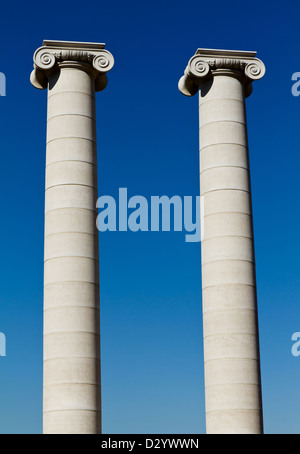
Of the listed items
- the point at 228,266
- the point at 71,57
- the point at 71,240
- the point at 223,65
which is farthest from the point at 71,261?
the point at 223,65

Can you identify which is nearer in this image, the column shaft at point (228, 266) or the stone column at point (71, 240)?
the stone column at point (71, 240)

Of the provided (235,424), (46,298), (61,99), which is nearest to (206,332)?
(235,424)

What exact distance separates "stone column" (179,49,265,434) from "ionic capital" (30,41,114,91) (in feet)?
35.5

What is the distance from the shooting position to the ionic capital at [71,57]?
111 meters

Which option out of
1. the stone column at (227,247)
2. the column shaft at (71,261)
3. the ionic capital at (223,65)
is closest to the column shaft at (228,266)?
the stone column at (227,247)

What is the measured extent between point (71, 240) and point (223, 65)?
2855 cm

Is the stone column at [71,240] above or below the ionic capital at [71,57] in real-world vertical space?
below

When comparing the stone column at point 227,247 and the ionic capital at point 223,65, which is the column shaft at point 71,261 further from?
the stone column at point 227,247

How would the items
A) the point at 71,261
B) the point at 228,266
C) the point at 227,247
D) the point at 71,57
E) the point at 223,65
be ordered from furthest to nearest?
the point at 223,65 → the point at 71,57 → the point at 227,247 → the point at 228,266 → the point at 71,261

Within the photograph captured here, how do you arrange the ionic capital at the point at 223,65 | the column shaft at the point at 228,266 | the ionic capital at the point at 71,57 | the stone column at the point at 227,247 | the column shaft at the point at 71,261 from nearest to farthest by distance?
1. the column shaft at the point at 71,261
2. the column shaft at the point at 228,266
3. the stone column at the point at 227,247
4. the ionic capital at the point at 71,57
5. the ionic capital at the point at 223,65

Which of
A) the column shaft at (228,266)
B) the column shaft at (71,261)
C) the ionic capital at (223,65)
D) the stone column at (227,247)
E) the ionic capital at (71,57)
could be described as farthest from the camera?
the ionic capital at (223,65)

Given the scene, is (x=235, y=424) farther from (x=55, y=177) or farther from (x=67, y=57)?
(x=67, y=57)

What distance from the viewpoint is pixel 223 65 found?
373 feet

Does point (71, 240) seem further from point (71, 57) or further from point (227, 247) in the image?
point (71, 57)
